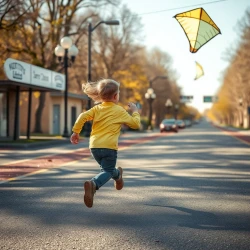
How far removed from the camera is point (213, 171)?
28.8 ft

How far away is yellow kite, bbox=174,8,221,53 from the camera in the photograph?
9.05 meters

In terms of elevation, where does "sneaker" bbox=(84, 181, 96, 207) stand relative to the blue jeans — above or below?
below

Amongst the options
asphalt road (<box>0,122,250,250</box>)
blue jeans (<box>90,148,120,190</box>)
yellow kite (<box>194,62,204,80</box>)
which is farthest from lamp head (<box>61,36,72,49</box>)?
blue jeans (<box>90,148,120,190</box>)

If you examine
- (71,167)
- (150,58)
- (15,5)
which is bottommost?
(71,167)

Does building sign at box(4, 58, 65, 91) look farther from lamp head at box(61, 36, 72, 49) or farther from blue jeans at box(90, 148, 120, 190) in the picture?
blue jeans at box(90, 148, 120, 190)

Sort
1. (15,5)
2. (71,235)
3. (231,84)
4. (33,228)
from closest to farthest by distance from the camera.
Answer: (71,235)
(33,228)
(15,5)
(231,84)

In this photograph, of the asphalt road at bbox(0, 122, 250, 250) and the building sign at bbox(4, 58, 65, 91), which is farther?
the building sign at bbox(4, 58, 65, 91)

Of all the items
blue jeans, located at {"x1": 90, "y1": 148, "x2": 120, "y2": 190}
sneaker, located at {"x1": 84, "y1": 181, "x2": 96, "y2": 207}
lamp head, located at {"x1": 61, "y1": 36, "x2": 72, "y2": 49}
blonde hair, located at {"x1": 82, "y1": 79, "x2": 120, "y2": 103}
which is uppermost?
lamp head, located at {"x1": 61, "y1": 36, "x2": 72, "y2": 49}

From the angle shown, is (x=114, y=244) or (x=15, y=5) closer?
(x=114, y=244)

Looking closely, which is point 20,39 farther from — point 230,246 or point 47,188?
point 230,246

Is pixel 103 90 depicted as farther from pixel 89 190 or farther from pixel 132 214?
pixel 132 214

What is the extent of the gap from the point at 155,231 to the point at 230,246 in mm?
771

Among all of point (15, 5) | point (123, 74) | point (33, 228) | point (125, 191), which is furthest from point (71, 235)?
point (123, 74)

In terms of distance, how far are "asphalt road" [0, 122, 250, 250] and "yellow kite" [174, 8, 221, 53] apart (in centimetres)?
320
